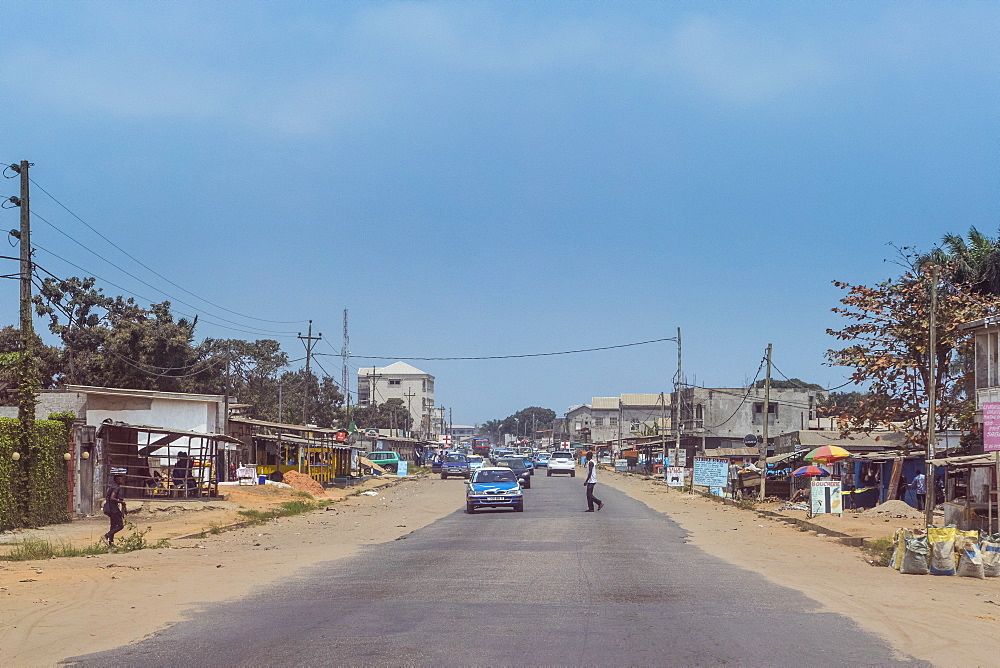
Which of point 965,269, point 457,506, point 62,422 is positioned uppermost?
point 965,269

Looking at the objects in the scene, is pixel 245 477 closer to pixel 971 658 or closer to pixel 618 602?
pixel 618 602

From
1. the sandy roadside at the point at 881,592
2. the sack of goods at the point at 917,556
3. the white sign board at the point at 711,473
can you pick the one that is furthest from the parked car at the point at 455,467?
the sack of goods at the point at 917,556

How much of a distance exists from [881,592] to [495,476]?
68.0ft

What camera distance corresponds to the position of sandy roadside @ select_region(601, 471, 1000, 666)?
10156mm

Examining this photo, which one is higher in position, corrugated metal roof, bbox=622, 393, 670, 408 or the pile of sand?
corrugated metal roof, bbox=622, 393, 670, 408

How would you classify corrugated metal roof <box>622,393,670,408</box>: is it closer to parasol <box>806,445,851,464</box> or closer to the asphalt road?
parasol <box>806,445,851,464</box>

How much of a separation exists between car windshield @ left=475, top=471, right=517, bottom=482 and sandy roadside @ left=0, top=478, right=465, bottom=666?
4.65 m

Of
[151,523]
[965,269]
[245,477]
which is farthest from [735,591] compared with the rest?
[245,477]

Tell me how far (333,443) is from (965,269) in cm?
3428

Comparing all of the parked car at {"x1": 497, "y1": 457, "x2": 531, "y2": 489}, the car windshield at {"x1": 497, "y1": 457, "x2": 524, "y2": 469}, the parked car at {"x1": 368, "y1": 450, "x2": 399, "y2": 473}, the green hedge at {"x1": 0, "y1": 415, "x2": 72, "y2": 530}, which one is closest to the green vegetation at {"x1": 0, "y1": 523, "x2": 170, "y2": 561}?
the green hedge at {"x1": 0, "y1": 415, "x2": 72, "y2": 530}

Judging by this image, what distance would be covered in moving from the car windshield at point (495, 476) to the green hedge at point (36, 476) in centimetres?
1293

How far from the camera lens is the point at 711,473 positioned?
4678 cm

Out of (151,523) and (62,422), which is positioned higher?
(62,422)

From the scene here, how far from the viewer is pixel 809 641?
10.0 m
